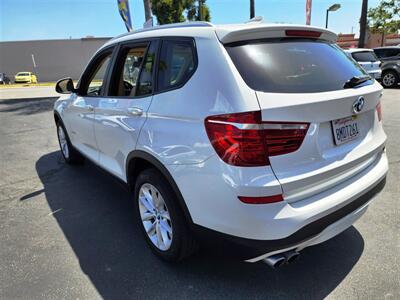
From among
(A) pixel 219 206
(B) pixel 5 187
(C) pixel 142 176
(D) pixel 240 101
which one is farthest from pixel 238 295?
(B) pixel 5 187

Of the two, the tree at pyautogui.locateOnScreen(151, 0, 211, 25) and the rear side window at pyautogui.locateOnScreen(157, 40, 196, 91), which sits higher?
the tree at pyautogui.locateOnScreen(151, 0, 211, 25)

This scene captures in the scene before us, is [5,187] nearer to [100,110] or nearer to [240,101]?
[100,110]

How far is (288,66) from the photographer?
7.43 feet

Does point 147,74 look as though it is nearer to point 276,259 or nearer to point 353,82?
point 353,82

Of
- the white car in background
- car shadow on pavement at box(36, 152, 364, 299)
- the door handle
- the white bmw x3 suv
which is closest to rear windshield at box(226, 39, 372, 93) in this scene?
the white bmw x3 suv

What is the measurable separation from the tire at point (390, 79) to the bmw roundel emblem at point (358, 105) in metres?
14.0

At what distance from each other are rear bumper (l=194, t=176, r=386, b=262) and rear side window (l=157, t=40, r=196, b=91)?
3.46ft

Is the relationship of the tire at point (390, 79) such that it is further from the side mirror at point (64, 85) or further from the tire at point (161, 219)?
the tire at point (161, 219)

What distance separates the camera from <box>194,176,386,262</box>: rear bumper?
2.04 metres

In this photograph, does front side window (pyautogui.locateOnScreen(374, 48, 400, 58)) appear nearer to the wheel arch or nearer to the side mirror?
the side mirror

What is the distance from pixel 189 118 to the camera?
7.32 feet

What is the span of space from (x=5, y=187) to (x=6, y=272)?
7.49 feet

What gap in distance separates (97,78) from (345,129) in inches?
105

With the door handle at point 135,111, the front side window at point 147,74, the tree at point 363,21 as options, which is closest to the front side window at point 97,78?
the front side window at point 147,74
